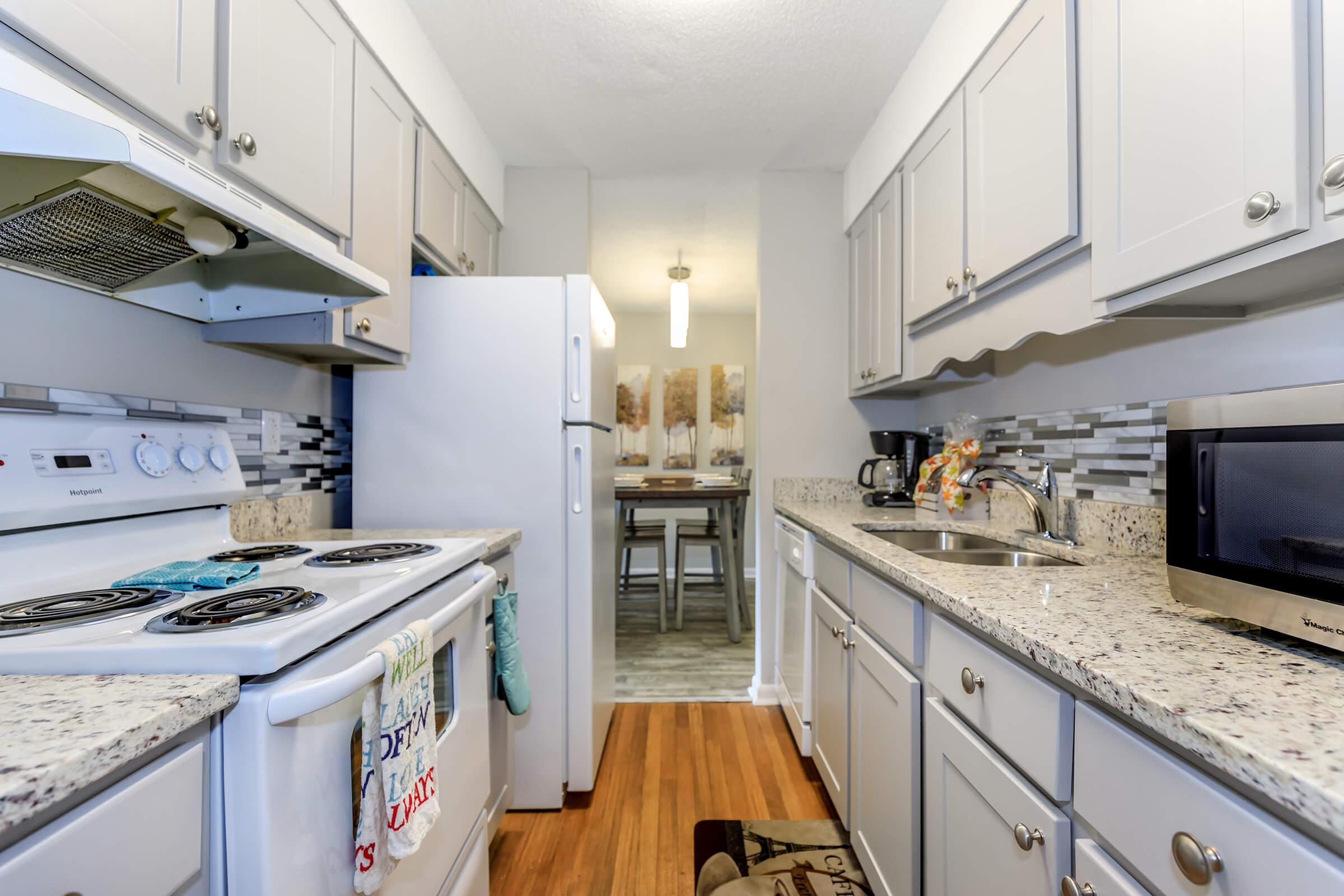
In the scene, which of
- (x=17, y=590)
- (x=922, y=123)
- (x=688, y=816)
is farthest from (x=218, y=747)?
(x=922, y=123)

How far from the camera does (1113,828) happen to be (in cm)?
66

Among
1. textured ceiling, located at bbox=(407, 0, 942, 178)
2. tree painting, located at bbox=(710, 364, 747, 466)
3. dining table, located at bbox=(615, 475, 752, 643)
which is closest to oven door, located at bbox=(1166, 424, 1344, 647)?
textured ceiling, located at bbox=(407, 0, 942, 178)

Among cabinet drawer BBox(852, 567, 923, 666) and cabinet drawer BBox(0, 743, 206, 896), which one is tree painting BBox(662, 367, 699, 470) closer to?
cabinet drawer BBox(852, 567, 923, 666)

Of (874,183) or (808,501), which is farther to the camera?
(808,501)

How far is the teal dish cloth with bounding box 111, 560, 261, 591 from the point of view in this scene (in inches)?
35.6

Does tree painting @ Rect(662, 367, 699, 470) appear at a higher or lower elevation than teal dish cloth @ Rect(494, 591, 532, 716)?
higher

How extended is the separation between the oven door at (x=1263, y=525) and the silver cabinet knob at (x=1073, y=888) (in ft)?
1.17

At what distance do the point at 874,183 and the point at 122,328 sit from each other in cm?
241

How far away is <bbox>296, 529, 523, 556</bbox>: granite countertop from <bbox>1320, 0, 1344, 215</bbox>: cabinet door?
154cm

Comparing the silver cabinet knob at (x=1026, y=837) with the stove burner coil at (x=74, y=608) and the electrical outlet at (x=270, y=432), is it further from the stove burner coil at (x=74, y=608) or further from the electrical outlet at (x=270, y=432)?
the electrical outlet at (x=270, y=432)

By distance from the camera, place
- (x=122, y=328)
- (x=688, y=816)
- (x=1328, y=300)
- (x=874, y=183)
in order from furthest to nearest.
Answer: (x=874, y=183) → (x=688, y=816) → (x=122, y=328) → (x=1328, y=300)

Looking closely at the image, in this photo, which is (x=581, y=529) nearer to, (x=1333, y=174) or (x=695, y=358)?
(x=1333, y=174)

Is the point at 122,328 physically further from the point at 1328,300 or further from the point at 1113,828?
the point at 1328,300

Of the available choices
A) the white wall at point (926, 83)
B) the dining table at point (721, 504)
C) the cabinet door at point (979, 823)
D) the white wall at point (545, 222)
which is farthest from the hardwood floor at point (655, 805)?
the white wall at point (926, 83)
